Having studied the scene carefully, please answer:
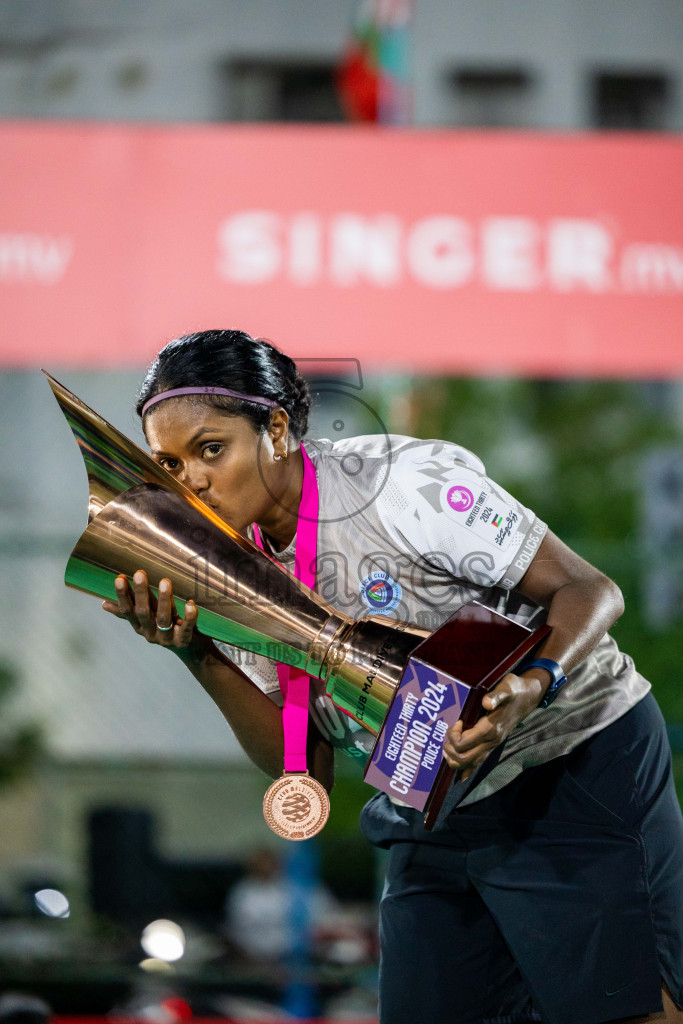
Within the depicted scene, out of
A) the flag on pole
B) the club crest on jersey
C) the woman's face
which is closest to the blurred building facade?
the flag on pole

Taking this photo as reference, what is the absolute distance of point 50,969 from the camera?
3959mm

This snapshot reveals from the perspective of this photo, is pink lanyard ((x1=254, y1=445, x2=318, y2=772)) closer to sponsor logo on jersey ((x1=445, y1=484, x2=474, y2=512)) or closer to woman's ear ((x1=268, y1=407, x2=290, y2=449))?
woman's ear ((x1=268, y1=407, x2=290, y2=449))

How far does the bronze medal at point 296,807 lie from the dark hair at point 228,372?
481mm

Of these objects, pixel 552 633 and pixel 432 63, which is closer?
pixel 552 633

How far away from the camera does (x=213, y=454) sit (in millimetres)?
1424

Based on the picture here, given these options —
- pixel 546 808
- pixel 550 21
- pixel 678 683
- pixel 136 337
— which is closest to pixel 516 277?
pixel 136 337

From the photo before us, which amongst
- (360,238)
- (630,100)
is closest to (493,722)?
(360,238)

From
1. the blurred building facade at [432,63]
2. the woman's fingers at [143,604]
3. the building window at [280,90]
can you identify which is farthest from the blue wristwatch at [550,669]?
the building window at [280,90]

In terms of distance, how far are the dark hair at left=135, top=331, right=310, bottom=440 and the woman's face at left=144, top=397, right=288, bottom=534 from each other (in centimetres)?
2

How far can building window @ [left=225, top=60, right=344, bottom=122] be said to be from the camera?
8.53 metres

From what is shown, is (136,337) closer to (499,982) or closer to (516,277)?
(516,277)

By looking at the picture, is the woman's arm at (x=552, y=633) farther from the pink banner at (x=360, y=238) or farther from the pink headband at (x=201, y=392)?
the pink banner at (x=360, y=238)

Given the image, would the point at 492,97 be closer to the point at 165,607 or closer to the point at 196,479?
the point at 196,479

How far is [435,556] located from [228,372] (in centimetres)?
36
